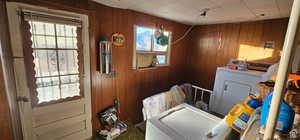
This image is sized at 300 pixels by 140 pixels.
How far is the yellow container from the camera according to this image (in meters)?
0.87

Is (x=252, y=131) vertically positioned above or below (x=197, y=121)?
above

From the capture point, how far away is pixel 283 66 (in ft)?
1.18

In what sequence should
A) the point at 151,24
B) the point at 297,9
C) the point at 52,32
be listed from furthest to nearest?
the point at 151,24 → the point at 52,32 → the point at 297,9

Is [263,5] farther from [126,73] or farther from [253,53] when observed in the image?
[126,73]

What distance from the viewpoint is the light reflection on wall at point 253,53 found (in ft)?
7.59

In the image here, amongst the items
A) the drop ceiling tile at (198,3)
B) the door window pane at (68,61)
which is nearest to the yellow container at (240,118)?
the drop ceiling tile at (198,3)

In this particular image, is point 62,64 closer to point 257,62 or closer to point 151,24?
point 151,24

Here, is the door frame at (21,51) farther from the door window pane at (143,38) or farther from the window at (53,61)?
the door window pane at (143,38)

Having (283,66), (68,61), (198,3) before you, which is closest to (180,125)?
(283,66)

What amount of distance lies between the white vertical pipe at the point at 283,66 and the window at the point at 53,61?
6.52ft

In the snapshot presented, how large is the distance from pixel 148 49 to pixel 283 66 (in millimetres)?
2430

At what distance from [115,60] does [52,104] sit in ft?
3.48

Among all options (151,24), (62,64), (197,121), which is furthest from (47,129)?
(151,24)

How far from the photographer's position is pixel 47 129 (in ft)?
5.52
